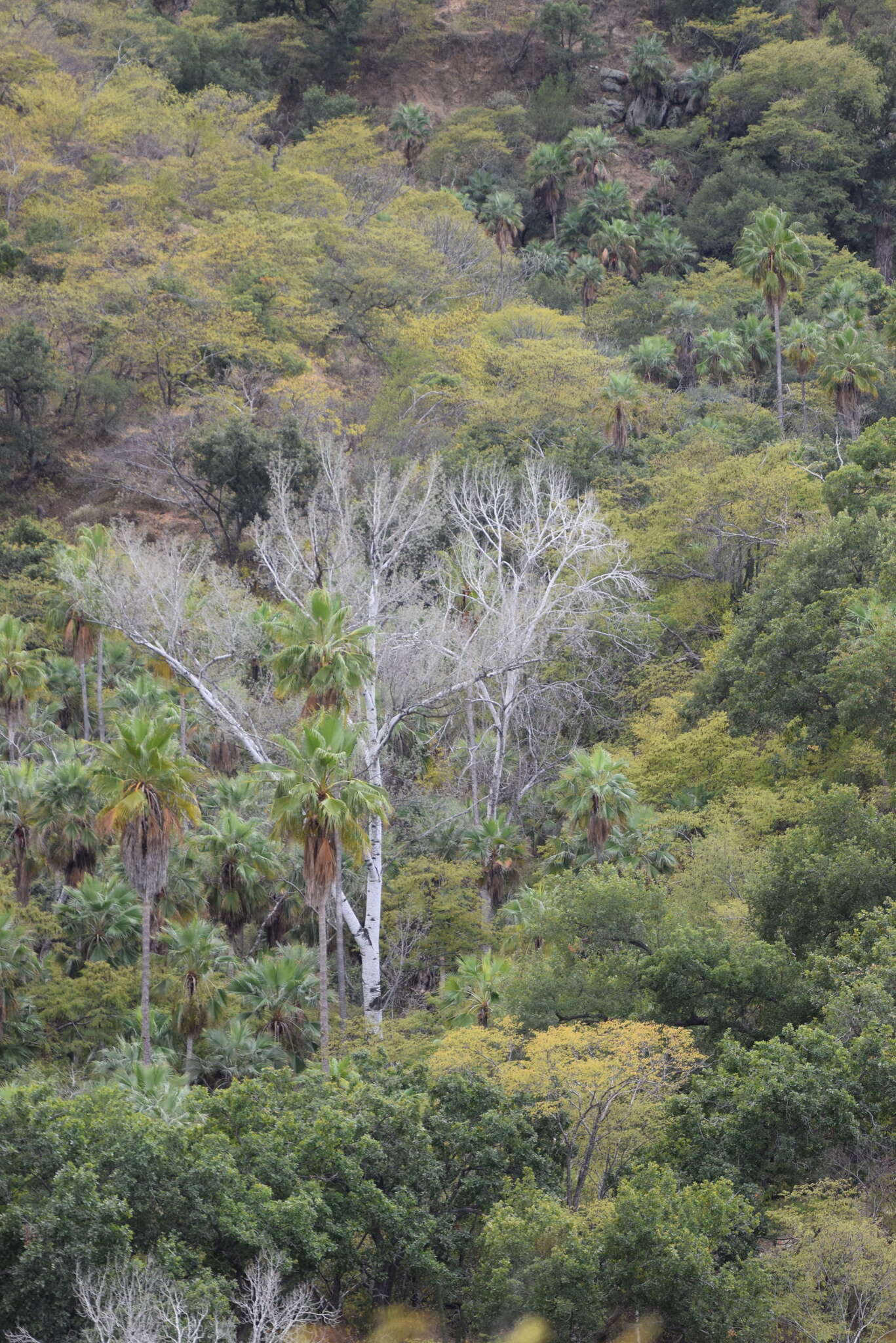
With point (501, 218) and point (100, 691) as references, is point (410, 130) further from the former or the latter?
point (100, 691)

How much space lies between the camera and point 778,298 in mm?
48969

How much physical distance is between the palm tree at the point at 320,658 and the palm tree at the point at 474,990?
17.5 feet

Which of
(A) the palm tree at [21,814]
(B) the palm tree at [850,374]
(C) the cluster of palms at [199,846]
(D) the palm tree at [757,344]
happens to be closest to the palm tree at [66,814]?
(C) the cluster of palms at [199,846]

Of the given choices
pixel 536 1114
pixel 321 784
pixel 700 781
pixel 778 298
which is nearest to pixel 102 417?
pixel 778 298

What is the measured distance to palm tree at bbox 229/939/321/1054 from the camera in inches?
1033

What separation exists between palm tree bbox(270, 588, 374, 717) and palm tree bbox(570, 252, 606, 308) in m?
40.9

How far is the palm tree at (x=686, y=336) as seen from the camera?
58688 millimetres

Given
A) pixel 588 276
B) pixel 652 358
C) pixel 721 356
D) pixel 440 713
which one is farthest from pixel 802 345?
pixel 440 713

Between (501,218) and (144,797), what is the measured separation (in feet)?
167

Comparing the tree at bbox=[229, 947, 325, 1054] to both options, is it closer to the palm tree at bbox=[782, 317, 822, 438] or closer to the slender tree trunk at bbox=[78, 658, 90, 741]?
the slender tree trunk at bbox=[78, 658, 90, 741]

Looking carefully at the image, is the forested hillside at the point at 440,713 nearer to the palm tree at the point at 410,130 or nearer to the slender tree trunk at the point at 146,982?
the slender tree trunk at the point at 146,982

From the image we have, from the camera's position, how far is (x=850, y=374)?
1734 inches

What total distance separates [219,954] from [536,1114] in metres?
9.46

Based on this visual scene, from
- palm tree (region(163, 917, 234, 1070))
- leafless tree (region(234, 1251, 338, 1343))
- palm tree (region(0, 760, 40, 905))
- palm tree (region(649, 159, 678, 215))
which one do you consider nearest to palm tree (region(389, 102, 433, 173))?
palm tree (region(649, 159, 678, 215))
